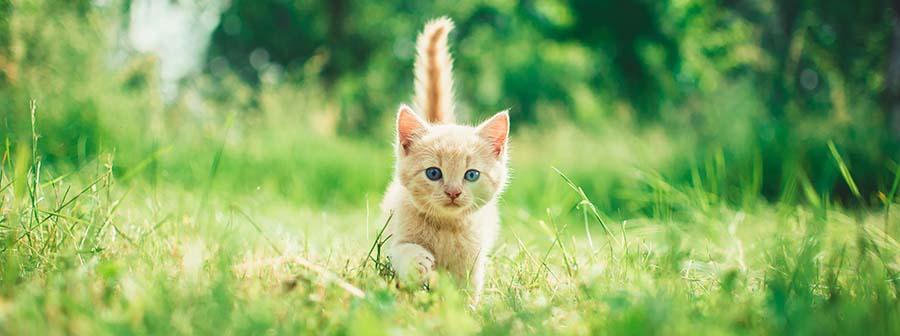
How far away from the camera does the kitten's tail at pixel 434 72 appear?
2211 mm

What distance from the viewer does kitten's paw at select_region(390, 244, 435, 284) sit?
4.59ft

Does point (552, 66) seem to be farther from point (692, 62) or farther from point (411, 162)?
point (411, 162)

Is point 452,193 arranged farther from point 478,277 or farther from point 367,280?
point 367,280

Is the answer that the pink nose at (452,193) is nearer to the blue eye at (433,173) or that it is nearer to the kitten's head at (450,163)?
the kitten's head at (450,163)

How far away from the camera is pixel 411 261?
1472 mm

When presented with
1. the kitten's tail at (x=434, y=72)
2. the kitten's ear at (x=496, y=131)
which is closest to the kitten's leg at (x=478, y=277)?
the kitten's ear at (x=496, y=131)

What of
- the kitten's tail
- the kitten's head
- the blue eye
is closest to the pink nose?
the kitten's head

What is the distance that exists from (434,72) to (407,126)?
1.37 ft

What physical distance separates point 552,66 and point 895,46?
38.0 feet

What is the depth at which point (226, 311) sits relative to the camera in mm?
1020

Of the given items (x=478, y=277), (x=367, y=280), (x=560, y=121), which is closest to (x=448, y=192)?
(x=478, y=277)

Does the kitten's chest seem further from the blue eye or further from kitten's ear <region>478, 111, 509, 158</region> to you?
kitten's ear <region>478, 111, 509, 158</region>

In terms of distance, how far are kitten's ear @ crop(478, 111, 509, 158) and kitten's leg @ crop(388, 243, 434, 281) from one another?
474mm

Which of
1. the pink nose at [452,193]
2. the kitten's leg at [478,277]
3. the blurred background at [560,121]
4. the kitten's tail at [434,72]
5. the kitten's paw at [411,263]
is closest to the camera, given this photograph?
the kitten's paw at [411,263]
